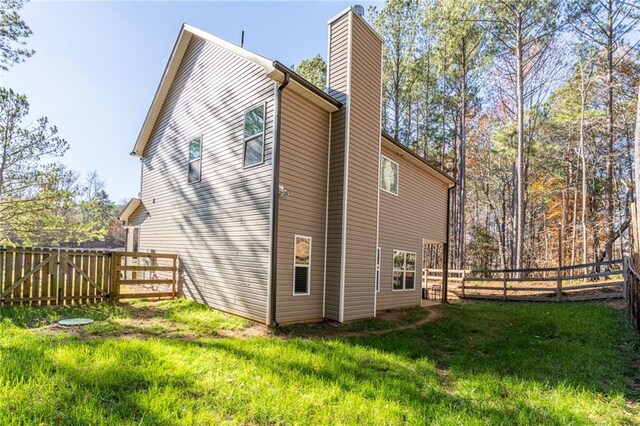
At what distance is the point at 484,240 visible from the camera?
24.7 metres

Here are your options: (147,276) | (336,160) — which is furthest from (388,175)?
(147,276)

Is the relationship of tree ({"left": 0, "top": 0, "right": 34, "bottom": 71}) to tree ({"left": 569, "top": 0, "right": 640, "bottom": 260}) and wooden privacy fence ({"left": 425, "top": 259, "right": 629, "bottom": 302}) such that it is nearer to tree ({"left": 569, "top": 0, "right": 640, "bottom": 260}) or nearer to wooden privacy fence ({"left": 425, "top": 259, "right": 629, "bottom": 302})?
wooden privacy fence ({"left": 425, "top": 259, "right": 629, "bottom": 302})

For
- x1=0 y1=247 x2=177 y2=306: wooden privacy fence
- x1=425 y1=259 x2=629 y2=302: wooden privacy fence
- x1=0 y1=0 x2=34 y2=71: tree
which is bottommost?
x1=425 y1=259 x2=629 y2=302: wooden privacy fence

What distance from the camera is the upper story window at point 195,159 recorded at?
9.51 metres

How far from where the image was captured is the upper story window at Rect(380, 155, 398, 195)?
10.1 meters

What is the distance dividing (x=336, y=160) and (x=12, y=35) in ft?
42.5

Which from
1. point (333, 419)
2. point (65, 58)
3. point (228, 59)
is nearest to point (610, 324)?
point (333, 419)

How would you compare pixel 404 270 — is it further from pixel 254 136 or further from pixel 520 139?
pixel 520 139

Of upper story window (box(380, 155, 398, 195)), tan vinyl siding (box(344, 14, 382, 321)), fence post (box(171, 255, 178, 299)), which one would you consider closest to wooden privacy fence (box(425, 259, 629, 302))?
upper story window (box(380, 155, 398, 195))

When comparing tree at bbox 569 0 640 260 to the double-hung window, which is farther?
tree at bbox 569 0 640 260

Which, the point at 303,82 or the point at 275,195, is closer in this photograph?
the point at 275,195

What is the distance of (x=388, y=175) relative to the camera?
1041 centimetres

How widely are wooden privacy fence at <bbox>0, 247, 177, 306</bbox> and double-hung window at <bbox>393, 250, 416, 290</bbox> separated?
24.8 feet

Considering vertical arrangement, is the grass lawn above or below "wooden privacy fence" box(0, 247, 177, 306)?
below
